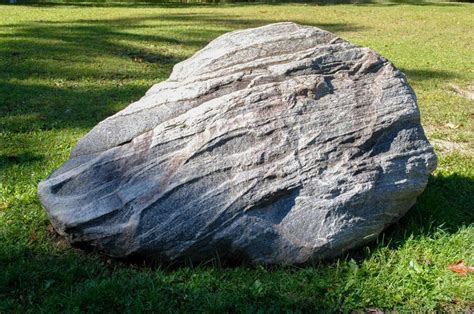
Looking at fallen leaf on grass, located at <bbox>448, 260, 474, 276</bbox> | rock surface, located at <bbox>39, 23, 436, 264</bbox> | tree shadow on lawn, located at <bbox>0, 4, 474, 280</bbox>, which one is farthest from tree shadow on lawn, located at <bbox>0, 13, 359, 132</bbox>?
fallen leaf on grass, located at <bbox>448, 260, 474, 276</bbox>

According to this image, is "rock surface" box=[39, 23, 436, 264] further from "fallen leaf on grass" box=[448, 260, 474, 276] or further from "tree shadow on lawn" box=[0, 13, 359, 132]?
"tree shadow on lawn" box=[0, 13, 359, 132]

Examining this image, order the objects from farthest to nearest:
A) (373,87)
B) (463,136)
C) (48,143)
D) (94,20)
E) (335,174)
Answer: (94,20) < (463,136) < (48,143) < (373,87) < (335,174)


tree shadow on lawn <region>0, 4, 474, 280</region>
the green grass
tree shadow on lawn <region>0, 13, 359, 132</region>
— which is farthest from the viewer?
tree shadow on lawn <region>0, 13, 359, 132</region>

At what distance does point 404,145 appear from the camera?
166 inches

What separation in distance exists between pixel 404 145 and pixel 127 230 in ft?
6.49

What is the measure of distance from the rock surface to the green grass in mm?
193

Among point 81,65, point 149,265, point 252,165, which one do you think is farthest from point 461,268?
point 81,65

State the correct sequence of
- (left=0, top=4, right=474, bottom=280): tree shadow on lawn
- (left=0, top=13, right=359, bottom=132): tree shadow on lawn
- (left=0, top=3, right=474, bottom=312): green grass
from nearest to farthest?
(left=0, top=3, right=474, bottom=312): green grass
(left=0, top=4, right=474, bottom=280): tree shadow on lawn
(left=0, top=13, right=359, bottom=132): tree shadow on lawn

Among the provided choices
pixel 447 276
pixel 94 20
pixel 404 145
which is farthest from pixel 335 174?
pixel 94 20

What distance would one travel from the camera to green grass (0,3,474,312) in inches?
142

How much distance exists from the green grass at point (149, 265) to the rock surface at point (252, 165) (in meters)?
0.19

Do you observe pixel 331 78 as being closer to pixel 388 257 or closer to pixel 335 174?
pixel 335 174

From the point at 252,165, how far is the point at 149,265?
37.2 inches

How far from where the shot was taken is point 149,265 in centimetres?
397
